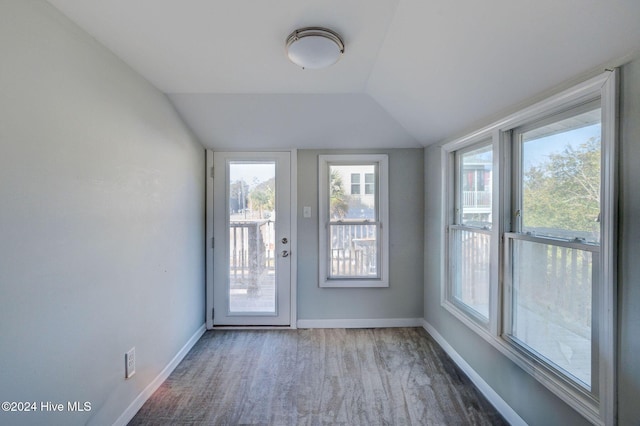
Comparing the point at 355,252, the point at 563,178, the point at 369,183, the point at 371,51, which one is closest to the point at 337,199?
the point at 369,183

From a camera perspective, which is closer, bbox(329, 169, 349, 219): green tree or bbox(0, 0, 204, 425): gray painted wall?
bbox(0, 0, 204, 425): gray painted wall

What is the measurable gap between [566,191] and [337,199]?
1962 mm

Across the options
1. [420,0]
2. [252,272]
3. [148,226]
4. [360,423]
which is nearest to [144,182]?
[148,226]

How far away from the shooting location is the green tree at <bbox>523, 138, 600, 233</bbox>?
1.27 m

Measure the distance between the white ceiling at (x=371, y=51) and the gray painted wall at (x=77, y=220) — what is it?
235mm

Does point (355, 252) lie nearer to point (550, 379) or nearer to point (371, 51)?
point (550, 379)

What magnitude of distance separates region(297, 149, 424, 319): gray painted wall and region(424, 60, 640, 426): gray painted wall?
841 millimetres

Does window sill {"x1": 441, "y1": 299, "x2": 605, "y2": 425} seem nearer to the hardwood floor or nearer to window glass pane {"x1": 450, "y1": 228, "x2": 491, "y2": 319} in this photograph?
window glass pane {"x1": 450, "y1": 228, "x2": 491, "y2": 319}

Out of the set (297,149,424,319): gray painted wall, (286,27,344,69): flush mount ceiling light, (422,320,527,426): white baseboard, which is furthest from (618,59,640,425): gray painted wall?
(297,149,424,319): gray painted wall

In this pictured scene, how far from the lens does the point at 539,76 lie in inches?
53.1

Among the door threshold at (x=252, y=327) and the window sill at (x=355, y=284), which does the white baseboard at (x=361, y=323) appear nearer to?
the door threshold at (x=252, y=327)

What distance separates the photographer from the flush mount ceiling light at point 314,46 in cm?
144

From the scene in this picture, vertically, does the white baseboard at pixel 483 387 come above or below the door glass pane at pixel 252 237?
below

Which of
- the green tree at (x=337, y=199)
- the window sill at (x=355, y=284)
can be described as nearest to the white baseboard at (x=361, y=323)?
the window sill at (x=355, y=284)
